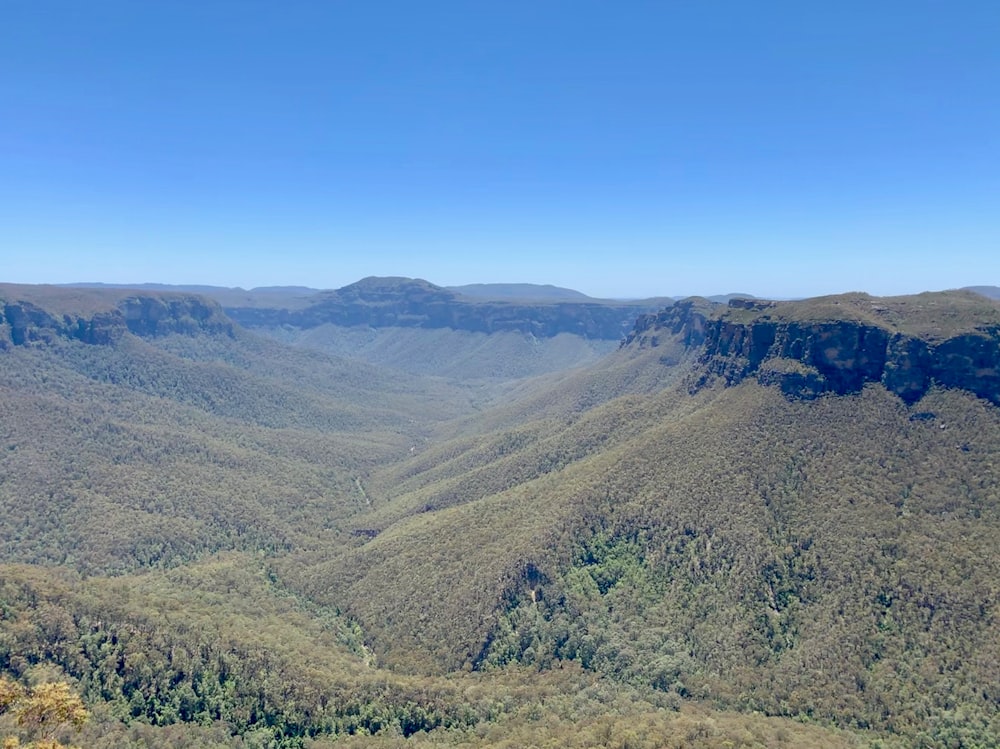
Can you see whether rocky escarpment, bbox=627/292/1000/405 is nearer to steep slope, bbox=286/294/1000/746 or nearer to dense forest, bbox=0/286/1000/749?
steep slope, bbox=286/294/1000/746

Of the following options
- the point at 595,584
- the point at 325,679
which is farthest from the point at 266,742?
the point at 595,584

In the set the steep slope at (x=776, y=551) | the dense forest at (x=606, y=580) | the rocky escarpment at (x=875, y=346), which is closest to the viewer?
the dense forest at (x=606, y=580)

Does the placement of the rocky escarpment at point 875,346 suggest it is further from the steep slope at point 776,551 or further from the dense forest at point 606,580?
the dense forest at point 606,580

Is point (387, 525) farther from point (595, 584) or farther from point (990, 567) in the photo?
point (990, 567)

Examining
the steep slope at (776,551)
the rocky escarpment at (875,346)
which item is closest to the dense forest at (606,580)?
the steep slope at (776,551)

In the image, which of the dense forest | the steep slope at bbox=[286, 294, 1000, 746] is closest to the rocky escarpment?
the steep slope at bbox=[286, 294, 1000, 746]

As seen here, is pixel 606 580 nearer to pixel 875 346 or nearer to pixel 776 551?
pixel 776 551

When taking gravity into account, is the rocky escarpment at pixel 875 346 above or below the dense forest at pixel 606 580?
above
